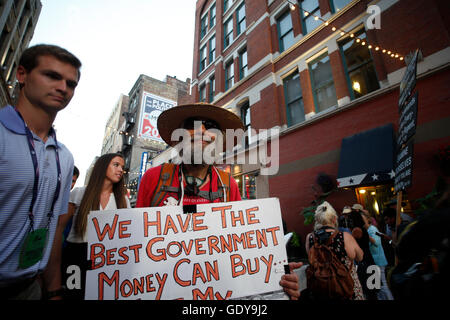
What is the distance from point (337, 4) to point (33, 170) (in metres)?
11.9

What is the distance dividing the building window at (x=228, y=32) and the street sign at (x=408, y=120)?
14044 millimetres

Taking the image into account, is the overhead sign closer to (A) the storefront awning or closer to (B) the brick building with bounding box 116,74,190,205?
(B) the brick building with bounding box 116,74,190,205

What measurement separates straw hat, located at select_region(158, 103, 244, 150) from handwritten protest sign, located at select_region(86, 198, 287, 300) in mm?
1330

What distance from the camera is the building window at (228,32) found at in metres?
14.2

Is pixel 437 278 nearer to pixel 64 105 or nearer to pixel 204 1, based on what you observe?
pixel 64 105

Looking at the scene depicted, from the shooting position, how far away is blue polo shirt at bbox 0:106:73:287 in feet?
3.51

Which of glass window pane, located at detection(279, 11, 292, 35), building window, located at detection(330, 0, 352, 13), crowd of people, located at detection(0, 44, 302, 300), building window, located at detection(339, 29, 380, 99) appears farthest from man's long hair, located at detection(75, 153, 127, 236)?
glass window pane, located at detection(279, 11, 292, 35)

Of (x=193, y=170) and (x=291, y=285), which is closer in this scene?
(x=291, y=285)

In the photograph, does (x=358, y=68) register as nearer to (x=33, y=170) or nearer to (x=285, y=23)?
(x=285, y=23)

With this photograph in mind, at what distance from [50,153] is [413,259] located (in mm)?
2317

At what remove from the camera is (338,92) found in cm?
756

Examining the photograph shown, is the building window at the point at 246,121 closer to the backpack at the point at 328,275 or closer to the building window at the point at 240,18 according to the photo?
the building window at the point at 240,18

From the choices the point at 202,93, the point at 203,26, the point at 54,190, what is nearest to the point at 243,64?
the point at 202,93

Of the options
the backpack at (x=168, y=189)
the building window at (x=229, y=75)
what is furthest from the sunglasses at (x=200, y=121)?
the building window at (x=229, y=75)
